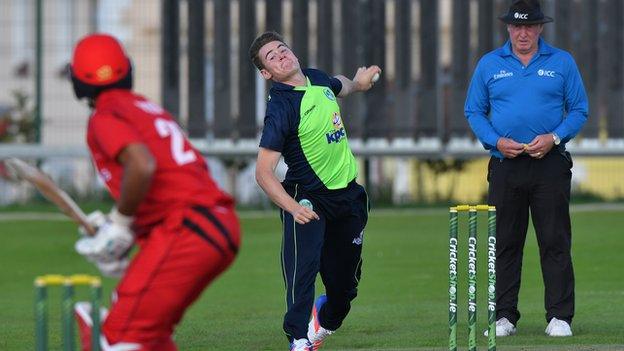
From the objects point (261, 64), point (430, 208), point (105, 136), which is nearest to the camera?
point (105, 136)

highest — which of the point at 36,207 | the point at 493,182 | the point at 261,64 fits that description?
the point at 261,64

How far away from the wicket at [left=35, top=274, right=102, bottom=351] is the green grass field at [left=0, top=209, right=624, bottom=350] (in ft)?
12.7

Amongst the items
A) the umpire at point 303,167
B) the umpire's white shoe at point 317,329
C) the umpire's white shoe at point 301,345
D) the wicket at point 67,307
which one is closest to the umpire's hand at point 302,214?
the umpire at point 303,167

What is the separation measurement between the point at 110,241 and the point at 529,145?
15.0 ft

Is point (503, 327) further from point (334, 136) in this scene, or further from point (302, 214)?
point (302, 214)

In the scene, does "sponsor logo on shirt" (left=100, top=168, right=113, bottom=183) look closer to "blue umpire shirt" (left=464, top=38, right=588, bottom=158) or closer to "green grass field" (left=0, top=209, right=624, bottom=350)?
"green grass field" (left=0, top=209, right=624, bottom=350)

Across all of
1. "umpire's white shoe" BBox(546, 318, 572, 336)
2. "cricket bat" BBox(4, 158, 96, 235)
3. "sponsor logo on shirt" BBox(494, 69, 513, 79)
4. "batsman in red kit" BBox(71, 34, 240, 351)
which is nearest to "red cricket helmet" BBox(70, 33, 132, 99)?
"batsman in red kit" BBox(71, 34, 240, 351)

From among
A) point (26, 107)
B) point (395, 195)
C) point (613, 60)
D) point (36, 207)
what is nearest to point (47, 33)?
point (26, 107)

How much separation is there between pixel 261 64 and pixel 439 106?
16525 millimetres

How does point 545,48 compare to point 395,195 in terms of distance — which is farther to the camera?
point 395,195

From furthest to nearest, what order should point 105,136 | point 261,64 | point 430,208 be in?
point 430,208, point 261,64, point 105,136

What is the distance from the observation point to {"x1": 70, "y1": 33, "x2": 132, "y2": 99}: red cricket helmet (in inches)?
294

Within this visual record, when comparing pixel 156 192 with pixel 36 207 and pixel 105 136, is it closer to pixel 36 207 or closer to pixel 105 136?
pixel 105 136

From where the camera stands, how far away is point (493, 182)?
1144 cm
